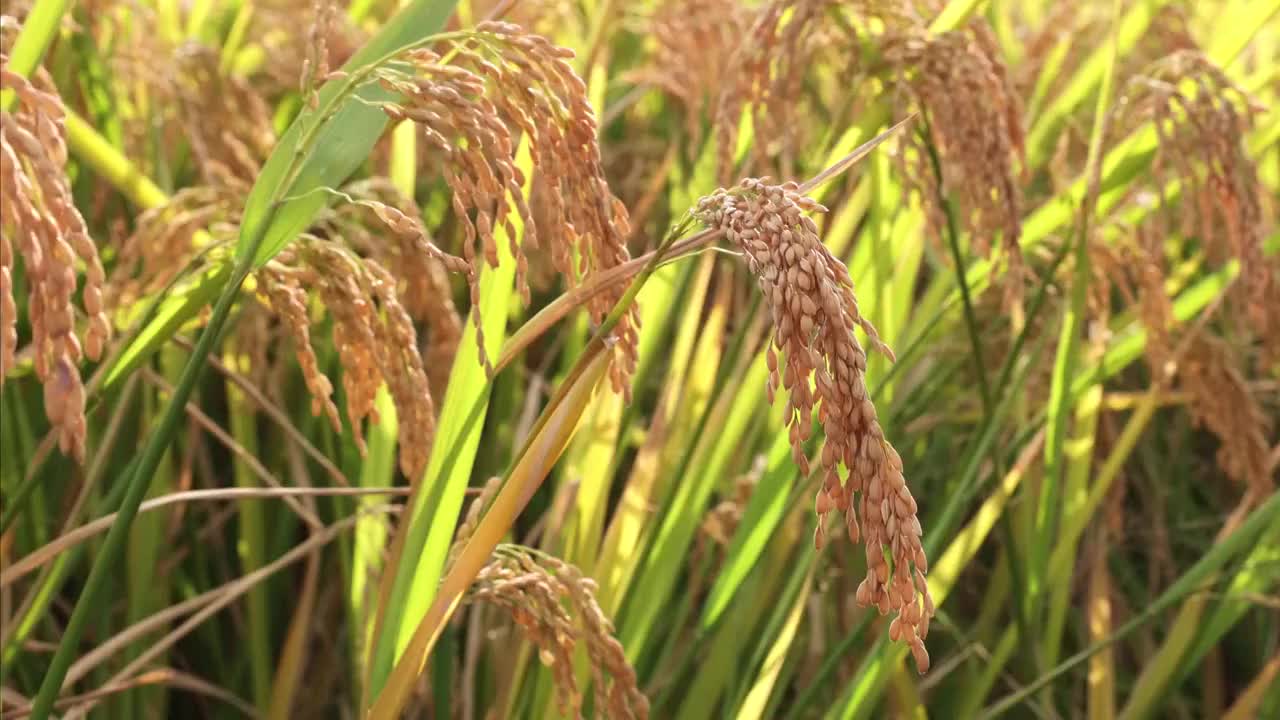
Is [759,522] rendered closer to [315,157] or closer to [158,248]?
[315,157]

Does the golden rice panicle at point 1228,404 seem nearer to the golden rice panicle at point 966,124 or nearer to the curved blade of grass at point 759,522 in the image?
the golden rice panicle at point 966,124

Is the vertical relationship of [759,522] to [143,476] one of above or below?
below

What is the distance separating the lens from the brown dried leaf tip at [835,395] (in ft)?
2.64

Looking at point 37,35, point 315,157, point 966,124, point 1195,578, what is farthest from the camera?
point 1195,578

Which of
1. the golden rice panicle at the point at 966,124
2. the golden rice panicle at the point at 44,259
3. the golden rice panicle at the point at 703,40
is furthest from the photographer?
the golden rice panicle at the point at 703,40

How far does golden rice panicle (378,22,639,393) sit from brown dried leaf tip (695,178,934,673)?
6.7 inches

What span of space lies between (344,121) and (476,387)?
0.23m

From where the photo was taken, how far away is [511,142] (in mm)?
996

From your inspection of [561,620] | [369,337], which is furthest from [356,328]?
[561,620]

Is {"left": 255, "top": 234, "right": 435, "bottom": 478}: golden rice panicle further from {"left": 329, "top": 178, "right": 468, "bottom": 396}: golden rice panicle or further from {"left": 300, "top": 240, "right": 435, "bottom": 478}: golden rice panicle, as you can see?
{"left": 329, "top": 178, "right": 468, "bottom": 396}: golden rice panicle

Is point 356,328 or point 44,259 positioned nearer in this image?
point 44,259

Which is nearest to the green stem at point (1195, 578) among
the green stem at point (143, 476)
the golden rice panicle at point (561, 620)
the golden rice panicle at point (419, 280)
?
the golden rice panicle at point (561, 620)

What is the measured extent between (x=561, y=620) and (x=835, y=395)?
39 centimetres

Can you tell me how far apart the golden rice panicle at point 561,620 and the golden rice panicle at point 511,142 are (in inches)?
7.1
